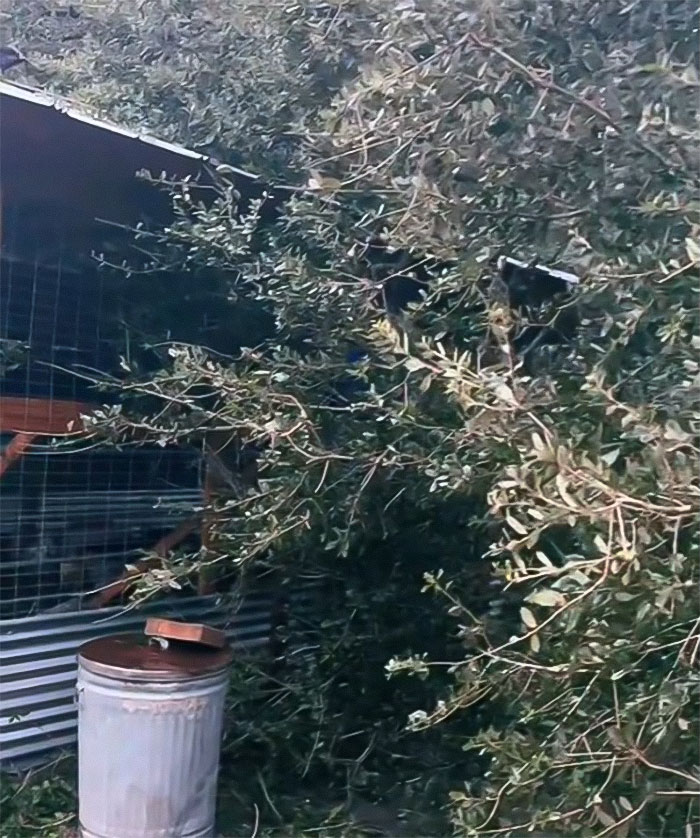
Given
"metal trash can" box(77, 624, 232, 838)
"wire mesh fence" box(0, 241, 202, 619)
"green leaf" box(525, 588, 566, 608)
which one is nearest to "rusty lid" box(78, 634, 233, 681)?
"metal trash can" box(77, 624, 232, 838)

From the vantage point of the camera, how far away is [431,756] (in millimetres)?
4309

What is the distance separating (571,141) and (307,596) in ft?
8.04

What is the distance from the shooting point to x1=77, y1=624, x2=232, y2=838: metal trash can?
369 centimetres

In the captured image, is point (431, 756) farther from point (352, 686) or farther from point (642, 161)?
point (642, 161)

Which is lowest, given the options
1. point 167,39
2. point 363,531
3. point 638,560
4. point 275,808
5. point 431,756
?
point 275,808

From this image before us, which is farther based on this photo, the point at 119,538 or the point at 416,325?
the point at 119,538

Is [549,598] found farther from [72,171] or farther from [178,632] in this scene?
[72,171]

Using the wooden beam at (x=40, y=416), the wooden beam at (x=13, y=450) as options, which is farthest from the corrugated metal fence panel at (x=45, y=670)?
the wooden beam at (x=40, y=416)

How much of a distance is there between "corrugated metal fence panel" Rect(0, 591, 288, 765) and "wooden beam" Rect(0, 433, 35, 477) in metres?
0.71

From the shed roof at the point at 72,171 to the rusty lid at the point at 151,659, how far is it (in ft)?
5.81

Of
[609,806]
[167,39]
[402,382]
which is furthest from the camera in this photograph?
[167,39]

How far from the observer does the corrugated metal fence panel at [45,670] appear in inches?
175

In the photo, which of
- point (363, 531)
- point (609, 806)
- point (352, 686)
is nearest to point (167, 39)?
point (363, 531)

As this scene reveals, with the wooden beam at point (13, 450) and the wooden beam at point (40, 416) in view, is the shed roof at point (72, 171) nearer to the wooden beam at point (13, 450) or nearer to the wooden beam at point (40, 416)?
the wooden beam at point (40, 416)
